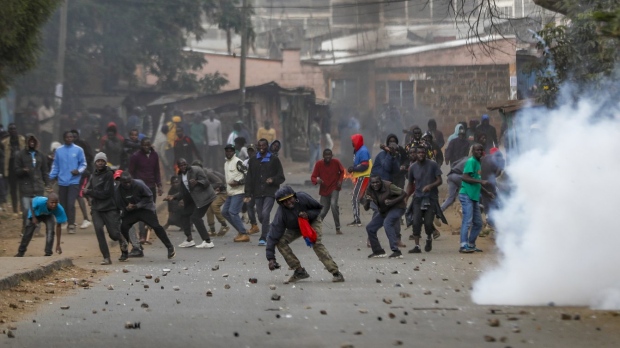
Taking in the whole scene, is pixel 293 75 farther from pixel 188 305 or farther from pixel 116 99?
pixel 188 305

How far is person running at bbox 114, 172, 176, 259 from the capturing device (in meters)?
16.0

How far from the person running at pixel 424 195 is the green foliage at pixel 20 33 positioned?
276 inches

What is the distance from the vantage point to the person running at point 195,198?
18.0 metres

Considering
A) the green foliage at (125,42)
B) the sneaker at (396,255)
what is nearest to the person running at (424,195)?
the sneaker at (396,255)

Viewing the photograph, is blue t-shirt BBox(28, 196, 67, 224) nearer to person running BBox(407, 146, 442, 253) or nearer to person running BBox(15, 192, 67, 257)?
person running BBox(15, 192, 67, 257)

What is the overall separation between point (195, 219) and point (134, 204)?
2.13m

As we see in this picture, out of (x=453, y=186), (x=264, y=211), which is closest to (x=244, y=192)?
(x=264, y=211)

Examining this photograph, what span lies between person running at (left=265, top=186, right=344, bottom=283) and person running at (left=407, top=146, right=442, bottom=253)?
3942 millimetres

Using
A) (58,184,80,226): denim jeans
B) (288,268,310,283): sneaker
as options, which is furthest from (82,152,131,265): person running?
(288,268,310,283): sneaker

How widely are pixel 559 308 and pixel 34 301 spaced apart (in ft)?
18.3

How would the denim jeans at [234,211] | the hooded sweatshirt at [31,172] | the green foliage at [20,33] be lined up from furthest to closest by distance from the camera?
the denim jeans at [234,211] < the hooded sweatshirt at [31,172] < the green foliage at [20,33]

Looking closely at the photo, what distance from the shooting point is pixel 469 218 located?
16359 mm

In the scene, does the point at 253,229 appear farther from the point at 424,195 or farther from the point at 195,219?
the point at 424,195

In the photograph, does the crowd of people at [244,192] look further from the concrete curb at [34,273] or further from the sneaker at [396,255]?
the concrete curb at [34,273]
